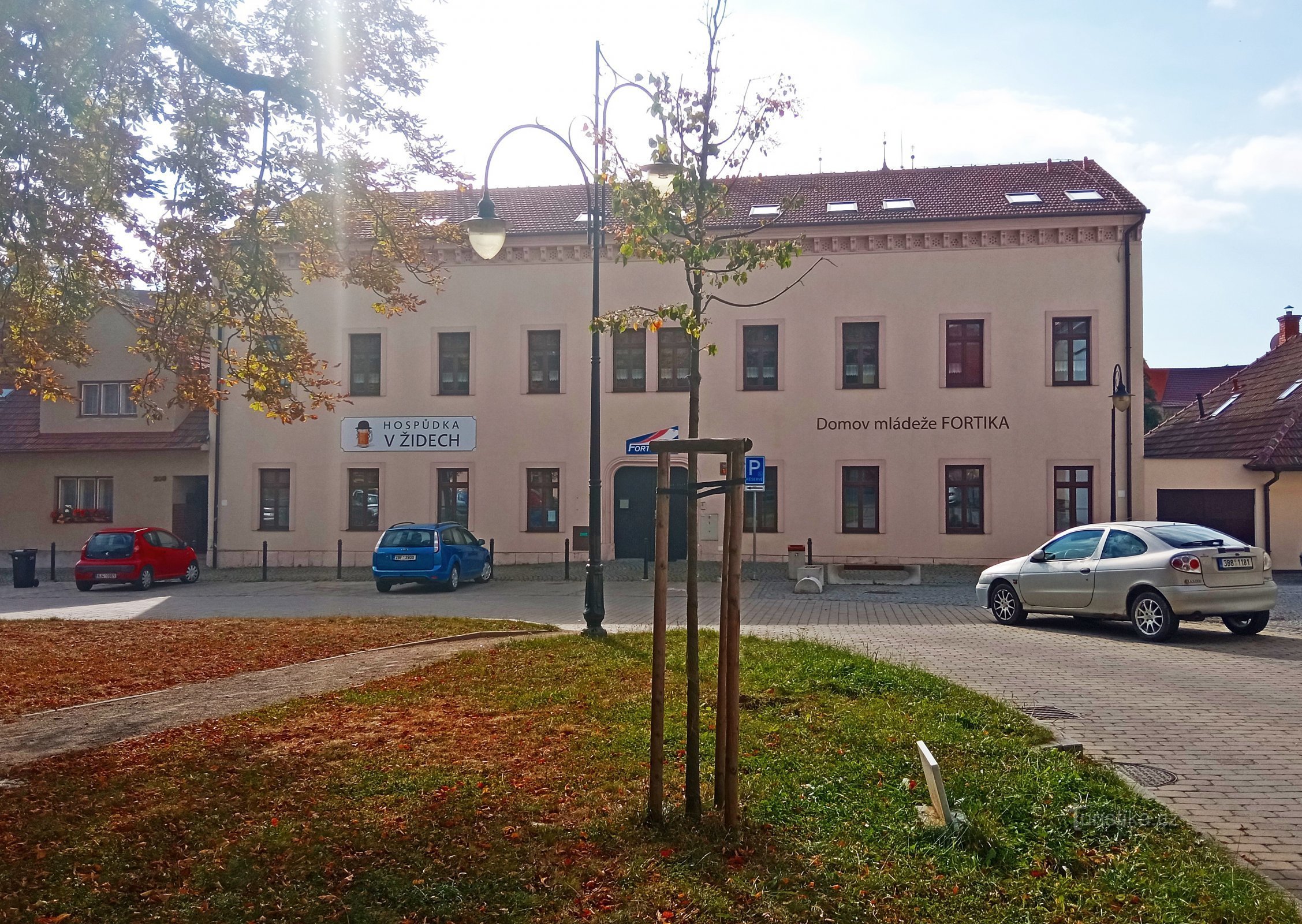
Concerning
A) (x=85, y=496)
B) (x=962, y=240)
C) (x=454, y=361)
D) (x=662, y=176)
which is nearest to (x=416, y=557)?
(x=454, y=361)

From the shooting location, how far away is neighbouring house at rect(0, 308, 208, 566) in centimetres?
3338

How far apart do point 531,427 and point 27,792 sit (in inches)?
940

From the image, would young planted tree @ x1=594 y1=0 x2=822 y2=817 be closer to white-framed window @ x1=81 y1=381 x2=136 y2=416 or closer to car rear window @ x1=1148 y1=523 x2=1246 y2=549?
car rear window @ x1=1148 y1=523 x2=1246 y2=549

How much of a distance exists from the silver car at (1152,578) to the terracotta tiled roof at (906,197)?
13983 mm

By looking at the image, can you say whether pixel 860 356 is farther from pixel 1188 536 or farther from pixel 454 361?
pixel 1188 536

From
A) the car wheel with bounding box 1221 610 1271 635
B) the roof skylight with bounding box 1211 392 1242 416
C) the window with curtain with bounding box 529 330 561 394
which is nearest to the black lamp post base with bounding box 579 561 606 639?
the car wheel with bounding box 1221 610 1271 635

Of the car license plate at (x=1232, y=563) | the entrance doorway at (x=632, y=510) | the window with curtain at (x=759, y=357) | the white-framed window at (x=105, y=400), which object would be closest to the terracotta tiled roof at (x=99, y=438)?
the white-framed window at (x=105, y=400)

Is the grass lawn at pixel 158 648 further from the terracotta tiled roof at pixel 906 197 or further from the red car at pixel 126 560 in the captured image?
the terracotta tiled roof at pixel 906 197

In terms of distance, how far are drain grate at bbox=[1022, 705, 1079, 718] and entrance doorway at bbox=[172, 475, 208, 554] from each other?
30.1m

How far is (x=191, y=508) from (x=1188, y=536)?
A: 29.4 meters

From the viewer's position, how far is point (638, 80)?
911 centimetres

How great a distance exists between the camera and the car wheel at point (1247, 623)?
13.3m

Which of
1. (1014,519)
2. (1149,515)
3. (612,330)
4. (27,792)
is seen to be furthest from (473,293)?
(27,792)

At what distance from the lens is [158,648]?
1236 cm
